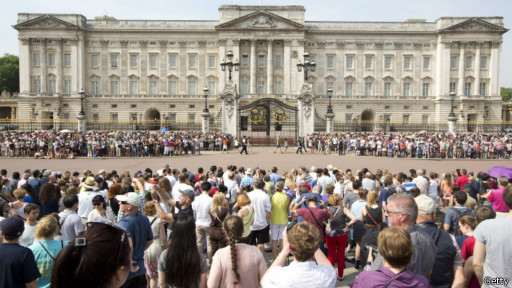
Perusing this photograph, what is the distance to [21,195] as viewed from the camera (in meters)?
7.96

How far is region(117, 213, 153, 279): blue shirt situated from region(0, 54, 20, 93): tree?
9539 centimetres

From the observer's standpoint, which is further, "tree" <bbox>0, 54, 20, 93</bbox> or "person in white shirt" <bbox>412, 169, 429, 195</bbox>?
"tree" <bbox>0, 54, 20, 93</bbox>

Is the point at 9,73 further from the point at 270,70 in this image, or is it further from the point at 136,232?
the point at 136,232

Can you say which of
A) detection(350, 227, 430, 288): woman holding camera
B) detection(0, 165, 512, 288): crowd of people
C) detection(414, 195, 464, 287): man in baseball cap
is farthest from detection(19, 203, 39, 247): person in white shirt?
detection(414, 195, 464, 287): man in baseball cap

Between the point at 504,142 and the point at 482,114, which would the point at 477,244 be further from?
the point at 482,114

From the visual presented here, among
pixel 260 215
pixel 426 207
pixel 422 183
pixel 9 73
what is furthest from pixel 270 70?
pixel 9 73

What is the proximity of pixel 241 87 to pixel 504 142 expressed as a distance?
3880 cm

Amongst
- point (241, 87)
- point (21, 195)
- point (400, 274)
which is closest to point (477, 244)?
Answer: point (400, 274)

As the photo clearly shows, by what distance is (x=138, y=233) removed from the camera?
17.9 ft

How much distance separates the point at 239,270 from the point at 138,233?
1.92 m

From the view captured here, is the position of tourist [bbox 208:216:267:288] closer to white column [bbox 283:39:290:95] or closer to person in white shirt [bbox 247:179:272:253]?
person in white shirt [bbox 247:179:272:253]

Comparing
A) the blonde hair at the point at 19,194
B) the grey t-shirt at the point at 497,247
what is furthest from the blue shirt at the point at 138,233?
the grey t-shirt at the point at 497,247

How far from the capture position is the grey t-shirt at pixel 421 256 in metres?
3.86

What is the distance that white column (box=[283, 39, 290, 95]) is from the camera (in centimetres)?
5997
